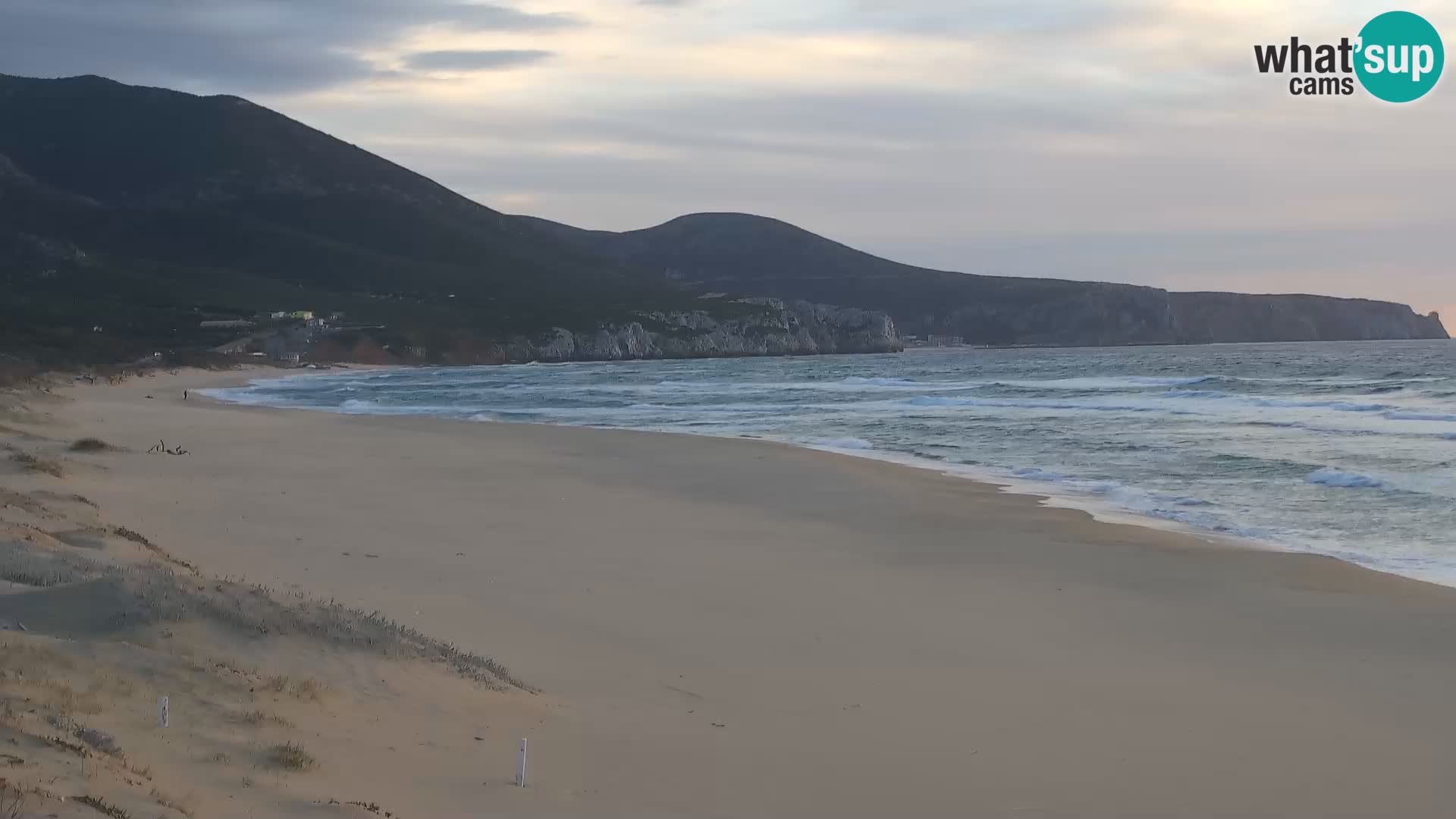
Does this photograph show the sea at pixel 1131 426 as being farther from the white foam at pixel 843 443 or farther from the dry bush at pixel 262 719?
the dry bush at pixel 262 719

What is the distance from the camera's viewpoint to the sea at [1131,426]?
15.5 meters

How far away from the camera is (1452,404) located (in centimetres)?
3678

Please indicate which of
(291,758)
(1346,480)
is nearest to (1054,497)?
(1346,480)

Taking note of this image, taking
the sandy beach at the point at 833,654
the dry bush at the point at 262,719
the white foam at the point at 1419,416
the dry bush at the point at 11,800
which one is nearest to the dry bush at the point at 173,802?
the sandy beach at the point at 833,654

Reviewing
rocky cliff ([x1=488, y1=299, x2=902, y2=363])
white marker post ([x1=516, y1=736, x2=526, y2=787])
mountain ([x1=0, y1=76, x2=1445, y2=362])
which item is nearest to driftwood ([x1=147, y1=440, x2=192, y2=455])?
white marker post ([x1=516, y1=736, x2=526, y2=787])

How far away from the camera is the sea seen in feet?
50.7

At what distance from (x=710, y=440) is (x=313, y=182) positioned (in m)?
183

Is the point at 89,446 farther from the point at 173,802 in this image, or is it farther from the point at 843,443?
the point at 173,802

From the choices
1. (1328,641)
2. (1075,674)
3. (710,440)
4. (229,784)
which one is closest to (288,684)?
(229,784)

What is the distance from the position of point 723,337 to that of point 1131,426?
122259 mm

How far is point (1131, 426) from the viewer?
3067cm

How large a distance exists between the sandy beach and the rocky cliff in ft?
366

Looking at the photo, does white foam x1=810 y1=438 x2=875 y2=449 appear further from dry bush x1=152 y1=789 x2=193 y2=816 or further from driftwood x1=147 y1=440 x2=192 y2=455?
dry bush x1=152 y1=789 x2=193 y2=816

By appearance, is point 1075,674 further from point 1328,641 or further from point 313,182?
point 313,182
